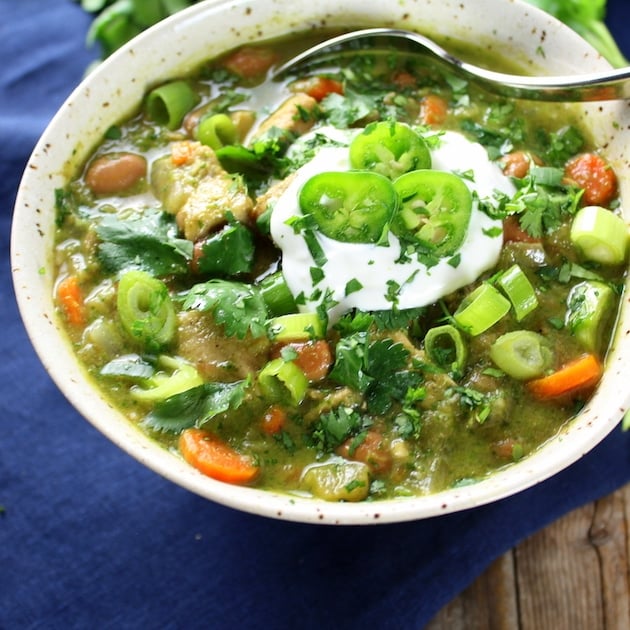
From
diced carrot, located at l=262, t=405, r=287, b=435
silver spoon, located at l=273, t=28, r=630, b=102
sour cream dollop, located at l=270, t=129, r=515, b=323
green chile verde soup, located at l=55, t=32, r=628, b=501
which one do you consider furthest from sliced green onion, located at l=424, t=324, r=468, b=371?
silver spoon, located at l=273, t=28, r=630, b=102

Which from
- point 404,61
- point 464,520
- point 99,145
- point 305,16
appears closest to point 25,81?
point 99,145

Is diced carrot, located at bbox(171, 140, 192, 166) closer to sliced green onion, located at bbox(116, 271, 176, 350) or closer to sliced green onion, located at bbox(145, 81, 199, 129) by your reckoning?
sliced green onion, located at bbox(145, 81, 199, 129)

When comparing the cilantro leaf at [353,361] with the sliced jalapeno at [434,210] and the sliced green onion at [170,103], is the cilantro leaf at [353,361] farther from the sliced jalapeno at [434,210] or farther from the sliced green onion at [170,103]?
the sliced green onion at [170,103]

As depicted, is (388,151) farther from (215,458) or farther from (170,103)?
(215,458)

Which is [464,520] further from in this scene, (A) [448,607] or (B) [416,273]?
(B) [416,273]

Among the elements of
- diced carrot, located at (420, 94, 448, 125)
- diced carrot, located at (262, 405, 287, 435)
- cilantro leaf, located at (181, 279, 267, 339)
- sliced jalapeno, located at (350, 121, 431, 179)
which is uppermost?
sliced jalapeno, located at (350, 121, 431, 179)

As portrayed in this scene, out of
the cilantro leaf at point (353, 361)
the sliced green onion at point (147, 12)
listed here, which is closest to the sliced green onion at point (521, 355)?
the cilantro leaf at point (353, 361)

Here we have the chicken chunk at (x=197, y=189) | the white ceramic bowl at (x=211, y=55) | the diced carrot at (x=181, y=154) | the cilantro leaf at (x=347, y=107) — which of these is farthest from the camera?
the cilantro leaf at (x=347, y=107)

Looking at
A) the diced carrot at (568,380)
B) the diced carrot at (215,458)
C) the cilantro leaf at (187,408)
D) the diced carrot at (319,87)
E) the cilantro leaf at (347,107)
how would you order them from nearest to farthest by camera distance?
the diced carrot at (215,458) < the cilantro leaf at (187,408) < the diced carrot at (568,380) < the cilantro leaf at (347,107) < the diced carrot at (319,87)
